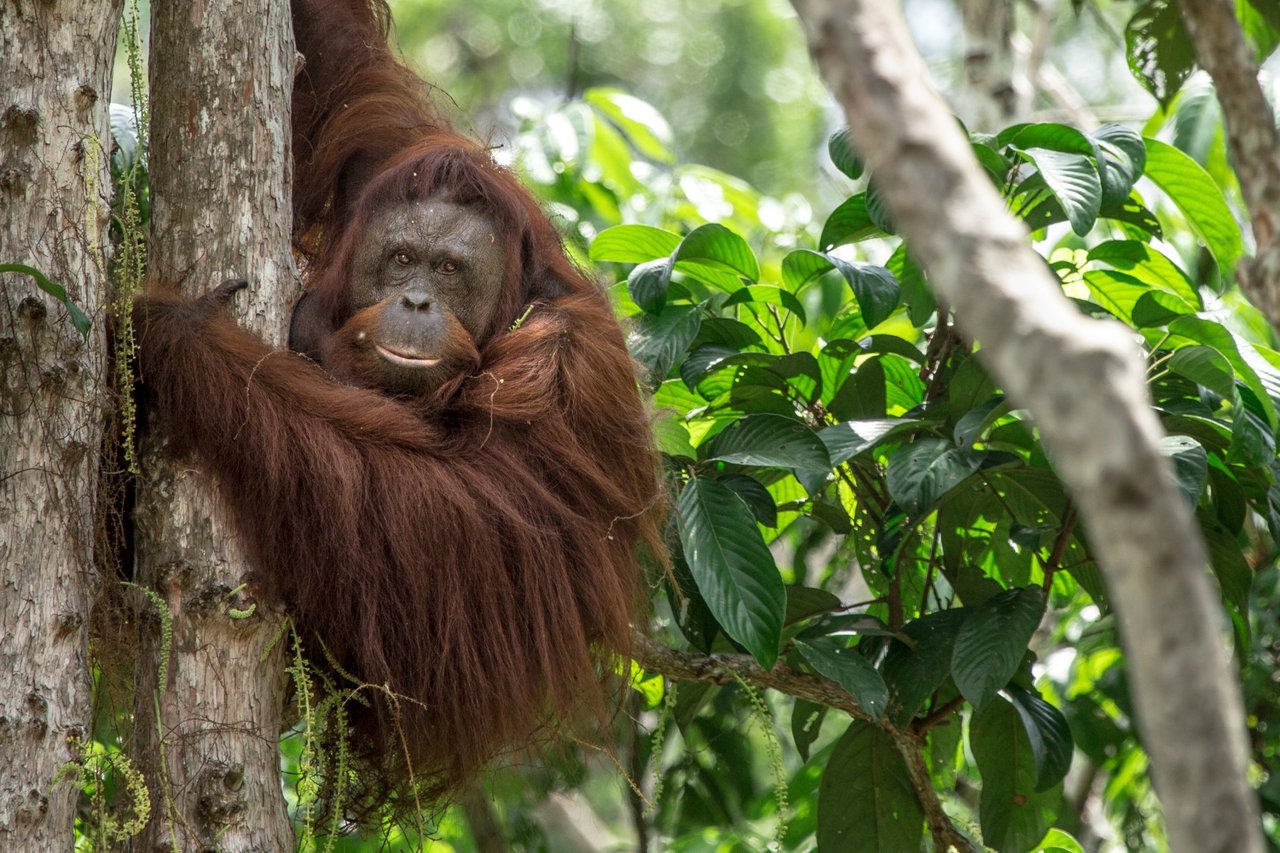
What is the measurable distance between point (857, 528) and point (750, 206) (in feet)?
5.45

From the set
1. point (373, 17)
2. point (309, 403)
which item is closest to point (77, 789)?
point (309, 403)

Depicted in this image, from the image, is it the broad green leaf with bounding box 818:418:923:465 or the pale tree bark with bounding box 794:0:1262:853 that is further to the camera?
the broad green leaf with bounding box 818:418:923:465

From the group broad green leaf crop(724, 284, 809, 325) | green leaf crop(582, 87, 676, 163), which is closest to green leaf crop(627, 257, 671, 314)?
broad green leaf crop(724, 284, 809, 325)

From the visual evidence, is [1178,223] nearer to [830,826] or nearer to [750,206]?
[750,206]

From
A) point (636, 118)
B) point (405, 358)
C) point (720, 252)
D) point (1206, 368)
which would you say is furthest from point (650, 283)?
point (636, 118)

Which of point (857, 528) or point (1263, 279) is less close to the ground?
point (1263, 279)

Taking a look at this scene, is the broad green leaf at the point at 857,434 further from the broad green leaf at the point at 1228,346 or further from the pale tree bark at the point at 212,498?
the pale tree bark at the point at 212,498

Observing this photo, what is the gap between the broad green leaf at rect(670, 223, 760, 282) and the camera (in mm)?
2787

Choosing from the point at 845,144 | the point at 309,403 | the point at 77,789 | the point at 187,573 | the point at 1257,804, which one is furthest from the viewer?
the point at 1257,804

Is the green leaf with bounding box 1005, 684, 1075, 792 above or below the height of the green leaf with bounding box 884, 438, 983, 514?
below

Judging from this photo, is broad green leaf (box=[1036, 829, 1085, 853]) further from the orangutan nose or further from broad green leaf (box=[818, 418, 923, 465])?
the orangutan nose

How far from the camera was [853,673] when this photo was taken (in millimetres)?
2445

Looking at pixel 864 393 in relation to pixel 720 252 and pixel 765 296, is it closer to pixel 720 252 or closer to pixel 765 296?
pixel 765 296

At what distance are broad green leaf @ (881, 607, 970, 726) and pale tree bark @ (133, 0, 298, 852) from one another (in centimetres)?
111
